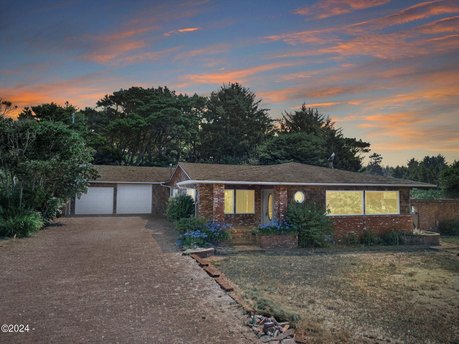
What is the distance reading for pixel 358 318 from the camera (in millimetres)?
6031

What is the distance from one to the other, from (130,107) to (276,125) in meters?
21.3

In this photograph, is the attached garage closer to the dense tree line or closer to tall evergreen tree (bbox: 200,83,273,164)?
the dense tree line

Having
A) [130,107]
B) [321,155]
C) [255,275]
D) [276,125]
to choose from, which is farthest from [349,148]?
[255,275]

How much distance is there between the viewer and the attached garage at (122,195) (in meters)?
27.1

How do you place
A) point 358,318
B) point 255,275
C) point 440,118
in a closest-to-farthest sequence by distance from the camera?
point 358,318 < point 255,275 < point 440,118

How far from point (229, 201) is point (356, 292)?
10549 millimetres

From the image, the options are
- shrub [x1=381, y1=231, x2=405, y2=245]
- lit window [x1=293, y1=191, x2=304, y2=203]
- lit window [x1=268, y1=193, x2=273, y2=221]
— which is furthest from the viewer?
lit window [x1=268, y1=193, x2=273, y2=221]

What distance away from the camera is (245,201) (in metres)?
17.9

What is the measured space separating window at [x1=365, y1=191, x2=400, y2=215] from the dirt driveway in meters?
10.6

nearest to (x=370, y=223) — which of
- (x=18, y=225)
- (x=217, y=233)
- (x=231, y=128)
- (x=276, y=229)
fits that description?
(x=276, y=229)

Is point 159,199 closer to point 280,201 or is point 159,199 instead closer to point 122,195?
point 122,195

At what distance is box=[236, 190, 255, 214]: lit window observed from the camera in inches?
702

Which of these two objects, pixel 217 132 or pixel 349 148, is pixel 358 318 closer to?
pixel 349 148

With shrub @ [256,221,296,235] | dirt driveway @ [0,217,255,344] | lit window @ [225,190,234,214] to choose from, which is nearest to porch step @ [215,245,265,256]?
shrub @ [256,221,296,235]
